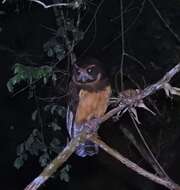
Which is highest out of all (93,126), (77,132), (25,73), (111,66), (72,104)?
(25,73)

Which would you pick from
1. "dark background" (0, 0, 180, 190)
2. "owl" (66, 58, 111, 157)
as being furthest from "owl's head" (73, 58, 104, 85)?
"dark background" (0, 0, 180, 190)

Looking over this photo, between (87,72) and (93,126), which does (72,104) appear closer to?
(87,72)

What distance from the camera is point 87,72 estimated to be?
305cm

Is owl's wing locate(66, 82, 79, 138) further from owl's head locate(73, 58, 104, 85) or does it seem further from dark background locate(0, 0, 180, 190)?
dark background locate(0, 0, 180, 190)

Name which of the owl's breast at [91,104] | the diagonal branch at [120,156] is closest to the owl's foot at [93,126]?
the diagonal branch at [120,156]

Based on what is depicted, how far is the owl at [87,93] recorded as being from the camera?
3.06 meters

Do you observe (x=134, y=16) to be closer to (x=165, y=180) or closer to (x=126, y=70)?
(x=126, y=70)

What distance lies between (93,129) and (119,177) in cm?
266

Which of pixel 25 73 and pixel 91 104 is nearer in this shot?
pixel 25 73

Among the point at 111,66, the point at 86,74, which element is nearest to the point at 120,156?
the point at 86,74

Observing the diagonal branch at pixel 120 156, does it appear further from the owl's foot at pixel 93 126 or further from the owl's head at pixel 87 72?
the owl's head at pixel 87 72

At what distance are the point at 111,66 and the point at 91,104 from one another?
134cm

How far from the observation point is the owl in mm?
3059

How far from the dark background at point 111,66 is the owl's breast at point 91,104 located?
34.0 inches
